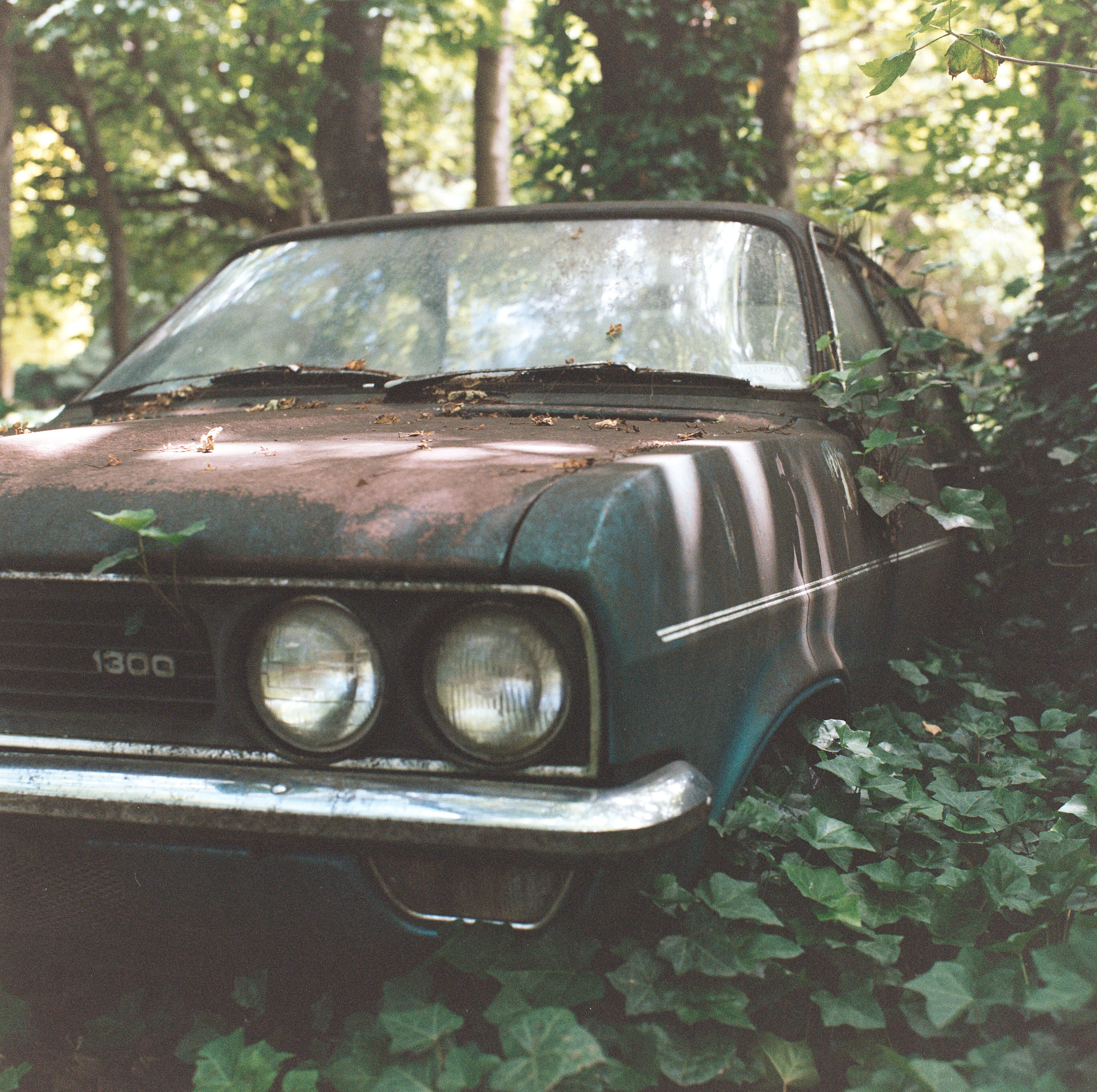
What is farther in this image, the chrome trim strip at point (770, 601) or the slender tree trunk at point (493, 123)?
the slender tree trunk at point (493, 123)

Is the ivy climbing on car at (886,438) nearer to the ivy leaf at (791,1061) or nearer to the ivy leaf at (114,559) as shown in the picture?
the ivy leaf at (791,1061)

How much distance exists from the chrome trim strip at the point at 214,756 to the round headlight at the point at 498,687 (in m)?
0.04

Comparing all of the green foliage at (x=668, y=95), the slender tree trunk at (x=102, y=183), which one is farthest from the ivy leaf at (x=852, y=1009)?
the slender tree trunk at (x=102, y=183)

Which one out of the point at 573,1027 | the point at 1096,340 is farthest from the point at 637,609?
the point at 1096,340

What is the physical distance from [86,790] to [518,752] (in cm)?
68

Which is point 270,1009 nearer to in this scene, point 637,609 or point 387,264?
point 637,609

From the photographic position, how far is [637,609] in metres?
1.54

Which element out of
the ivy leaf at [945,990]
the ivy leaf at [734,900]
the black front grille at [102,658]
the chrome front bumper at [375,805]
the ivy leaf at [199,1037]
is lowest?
the ivy leaf at [199,1037]

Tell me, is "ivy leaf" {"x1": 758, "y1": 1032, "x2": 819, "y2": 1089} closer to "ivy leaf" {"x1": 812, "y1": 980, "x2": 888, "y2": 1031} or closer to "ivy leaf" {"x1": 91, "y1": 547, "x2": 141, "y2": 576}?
"ivy leaf" {"x1": 812, "y1": 980, "x2": 888, "y2": 1031}

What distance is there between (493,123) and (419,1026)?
10.1 m

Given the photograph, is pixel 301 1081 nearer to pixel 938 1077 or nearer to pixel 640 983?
pixel 640 983

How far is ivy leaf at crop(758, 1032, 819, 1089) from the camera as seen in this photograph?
157cm

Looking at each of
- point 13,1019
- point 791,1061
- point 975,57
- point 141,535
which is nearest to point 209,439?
point 141,535

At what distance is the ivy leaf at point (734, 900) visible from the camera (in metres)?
1.64
